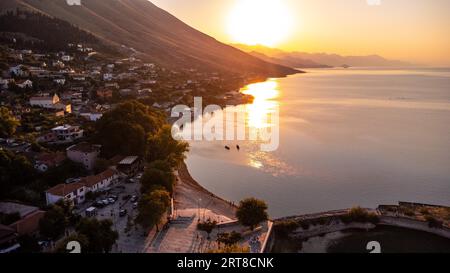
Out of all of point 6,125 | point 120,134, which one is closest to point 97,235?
point 120,134

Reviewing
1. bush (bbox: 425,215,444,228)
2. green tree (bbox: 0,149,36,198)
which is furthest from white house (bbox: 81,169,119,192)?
bush (bbox: 425,215,444,228)

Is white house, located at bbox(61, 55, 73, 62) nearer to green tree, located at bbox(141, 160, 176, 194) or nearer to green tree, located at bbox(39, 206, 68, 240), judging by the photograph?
green tree, located at bbox(141, 160, 176, 194)

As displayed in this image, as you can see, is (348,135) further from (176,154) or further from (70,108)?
(70,108)

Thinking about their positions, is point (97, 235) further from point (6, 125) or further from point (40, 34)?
point (40, 34)

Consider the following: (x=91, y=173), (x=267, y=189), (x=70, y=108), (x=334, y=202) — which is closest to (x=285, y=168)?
(x=267, y=189)

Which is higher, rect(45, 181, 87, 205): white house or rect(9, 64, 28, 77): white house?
rect(9, 64, 28, 77): white house

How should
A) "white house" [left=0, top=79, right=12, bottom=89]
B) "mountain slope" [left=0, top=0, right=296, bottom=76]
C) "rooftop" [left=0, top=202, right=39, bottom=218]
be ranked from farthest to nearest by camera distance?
"mountain slope" [left=0, top=0, right=296, bottom=76]
"white house" [left=0, top=79, right=12, bottom=89]
"rooftop" [left=0, top=202, right=39, bottom=218]

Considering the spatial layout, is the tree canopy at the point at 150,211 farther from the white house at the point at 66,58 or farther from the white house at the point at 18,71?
the white house at the point at 66,58

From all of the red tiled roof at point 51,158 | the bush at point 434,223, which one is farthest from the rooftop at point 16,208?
the bush at point 434,223
